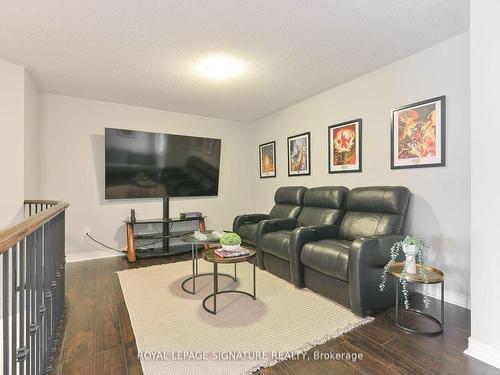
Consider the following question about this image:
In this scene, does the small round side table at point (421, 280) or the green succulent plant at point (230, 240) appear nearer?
the small round side table at point (421, 280)

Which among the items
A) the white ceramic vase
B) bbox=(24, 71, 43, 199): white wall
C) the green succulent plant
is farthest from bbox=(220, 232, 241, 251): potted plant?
bbox=(24, 71, 43, 199): white wall

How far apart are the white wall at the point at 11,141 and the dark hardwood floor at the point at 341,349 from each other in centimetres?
134

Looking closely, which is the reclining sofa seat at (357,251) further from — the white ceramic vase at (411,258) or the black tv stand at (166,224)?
the black tv stand at (166,224)

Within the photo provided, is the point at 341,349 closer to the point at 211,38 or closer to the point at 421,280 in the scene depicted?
the point at 421,280

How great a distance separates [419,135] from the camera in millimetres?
2678

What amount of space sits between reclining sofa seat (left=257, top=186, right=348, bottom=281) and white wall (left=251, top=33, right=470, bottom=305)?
0.37 metres

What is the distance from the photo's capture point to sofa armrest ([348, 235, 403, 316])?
6.98ft

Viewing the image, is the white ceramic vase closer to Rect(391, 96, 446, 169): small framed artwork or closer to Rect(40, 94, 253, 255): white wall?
Rect(391, 96, 446, 169): small framed artwork

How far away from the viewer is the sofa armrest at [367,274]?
2127 mm

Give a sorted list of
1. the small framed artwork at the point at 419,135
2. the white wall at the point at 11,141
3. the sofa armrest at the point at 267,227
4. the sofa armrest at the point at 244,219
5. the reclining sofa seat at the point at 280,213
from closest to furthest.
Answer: the small framed artwork at the point at 419,135 → the white wall at the point at 11,141 → the sofa armrest at the point at 267,227 → the reclining sofa seat at the point at 280,213 → the sofa armrest at the point at 244,219

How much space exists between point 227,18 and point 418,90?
1.99 meters

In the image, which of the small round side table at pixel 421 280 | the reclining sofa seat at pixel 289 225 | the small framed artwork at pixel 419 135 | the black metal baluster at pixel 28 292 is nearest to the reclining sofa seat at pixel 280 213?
the reclining sofa seat at pixel 289 225
